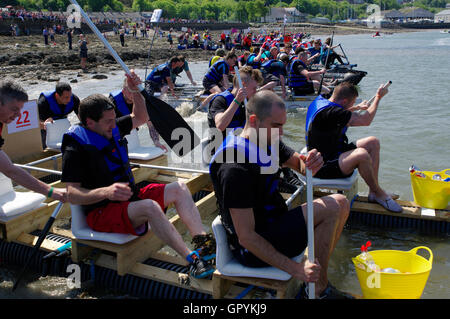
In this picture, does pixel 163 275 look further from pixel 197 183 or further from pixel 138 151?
pixel 138 151

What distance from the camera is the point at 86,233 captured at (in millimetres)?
3842

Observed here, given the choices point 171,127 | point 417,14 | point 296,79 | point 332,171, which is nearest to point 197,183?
point 171,127

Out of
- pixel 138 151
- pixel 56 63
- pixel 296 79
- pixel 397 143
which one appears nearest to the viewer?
pixel 138 151

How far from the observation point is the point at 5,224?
446 cm

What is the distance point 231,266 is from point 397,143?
7.80m

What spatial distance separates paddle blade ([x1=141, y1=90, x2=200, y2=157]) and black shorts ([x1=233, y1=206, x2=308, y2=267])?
7.43 feet

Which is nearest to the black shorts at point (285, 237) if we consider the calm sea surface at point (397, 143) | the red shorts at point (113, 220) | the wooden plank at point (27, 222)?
the red shorts at point (113, 220)

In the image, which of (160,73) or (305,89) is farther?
(305,89)

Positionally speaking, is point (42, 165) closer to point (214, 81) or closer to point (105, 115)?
point (105, 115)

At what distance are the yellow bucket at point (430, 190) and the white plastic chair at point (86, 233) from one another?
327 centimetres

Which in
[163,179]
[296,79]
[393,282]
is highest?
[296,79]

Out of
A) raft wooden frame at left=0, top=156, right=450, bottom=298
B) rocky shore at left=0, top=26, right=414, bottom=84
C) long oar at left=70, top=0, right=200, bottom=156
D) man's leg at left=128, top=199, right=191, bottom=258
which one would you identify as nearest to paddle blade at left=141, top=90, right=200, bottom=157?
long oar at left=70, top=0, right=200, bottom=156

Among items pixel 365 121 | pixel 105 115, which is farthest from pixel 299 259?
pixel 365 121

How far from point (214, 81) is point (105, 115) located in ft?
23.1
